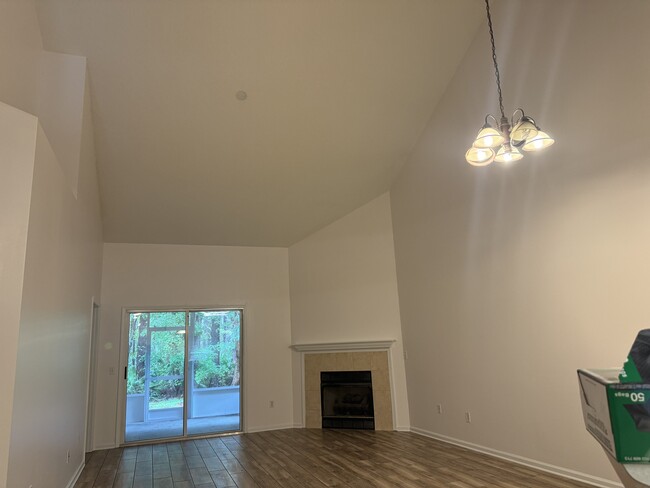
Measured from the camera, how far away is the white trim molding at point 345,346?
666cm

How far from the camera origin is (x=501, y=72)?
180 inches

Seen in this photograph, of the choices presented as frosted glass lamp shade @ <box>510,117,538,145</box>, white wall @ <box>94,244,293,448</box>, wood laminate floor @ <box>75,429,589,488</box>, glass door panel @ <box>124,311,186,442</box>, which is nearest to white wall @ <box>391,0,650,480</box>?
wood laminate floor @ <box>75,429,589,488</box>

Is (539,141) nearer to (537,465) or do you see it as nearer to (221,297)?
(537,465)

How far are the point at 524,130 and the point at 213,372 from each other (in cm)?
598

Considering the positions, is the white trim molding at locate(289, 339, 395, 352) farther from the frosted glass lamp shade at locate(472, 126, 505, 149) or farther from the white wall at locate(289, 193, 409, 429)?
the frosted glass lamp shade at locate(472, 126, 505, 149)

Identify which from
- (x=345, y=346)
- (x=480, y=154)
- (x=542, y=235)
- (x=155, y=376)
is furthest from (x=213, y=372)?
(x=480, y=154)

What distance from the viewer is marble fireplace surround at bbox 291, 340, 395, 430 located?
257 inches

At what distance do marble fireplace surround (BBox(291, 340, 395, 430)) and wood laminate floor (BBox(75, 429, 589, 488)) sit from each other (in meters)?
0.40

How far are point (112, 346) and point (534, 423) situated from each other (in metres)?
5.68

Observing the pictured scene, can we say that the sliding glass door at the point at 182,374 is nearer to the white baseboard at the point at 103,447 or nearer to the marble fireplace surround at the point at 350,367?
the white baseboard at the point at 103,447

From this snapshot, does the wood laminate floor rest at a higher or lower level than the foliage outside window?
lower

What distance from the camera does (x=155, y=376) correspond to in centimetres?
676

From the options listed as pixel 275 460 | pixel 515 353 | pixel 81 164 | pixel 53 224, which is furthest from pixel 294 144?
pixel 275 460

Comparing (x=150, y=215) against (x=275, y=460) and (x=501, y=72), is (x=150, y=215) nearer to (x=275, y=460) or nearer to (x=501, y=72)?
(x=275, y=460)
